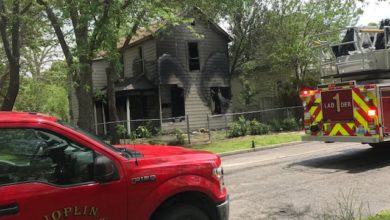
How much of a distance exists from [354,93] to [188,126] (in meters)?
10.1

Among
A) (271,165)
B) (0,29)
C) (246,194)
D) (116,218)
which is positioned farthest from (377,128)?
(0,29)

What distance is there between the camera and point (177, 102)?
94.0ft

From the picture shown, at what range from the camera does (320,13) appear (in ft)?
91.7

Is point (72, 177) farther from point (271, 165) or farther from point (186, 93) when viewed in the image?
point (186, 93)

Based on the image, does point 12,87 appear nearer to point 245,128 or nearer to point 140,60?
point 140,60

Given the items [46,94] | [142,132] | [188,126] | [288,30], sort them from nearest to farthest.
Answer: [188,126], [142,132], [288,30], [46,94]

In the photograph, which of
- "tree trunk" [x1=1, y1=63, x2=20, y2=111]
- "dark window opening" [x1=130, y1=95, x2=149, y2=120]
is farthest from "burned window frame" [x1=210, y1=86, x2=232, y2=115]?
"tree trunk" [x1=1, y1=63, x2=20, y2=111]

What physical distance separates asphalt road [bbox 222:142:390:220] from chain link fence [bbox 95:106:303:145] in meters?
7.33

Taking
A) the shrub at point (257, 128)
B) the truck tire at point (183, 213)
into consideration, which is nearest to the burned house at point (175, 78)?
the shrub at point (257, 128)

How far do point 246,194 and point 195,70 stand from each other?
20.4 metres

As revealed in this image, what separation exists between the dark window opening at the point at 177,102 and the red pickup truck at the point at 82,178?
76.8 feet

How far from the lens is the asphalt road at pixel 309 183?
762 cm

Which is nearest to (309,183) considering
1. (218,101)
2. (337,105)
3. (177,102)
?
(337,105)

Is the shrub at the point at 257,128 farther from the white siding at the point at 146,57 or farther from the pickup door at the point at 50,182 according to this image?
the pickup door at the point at 50,182
